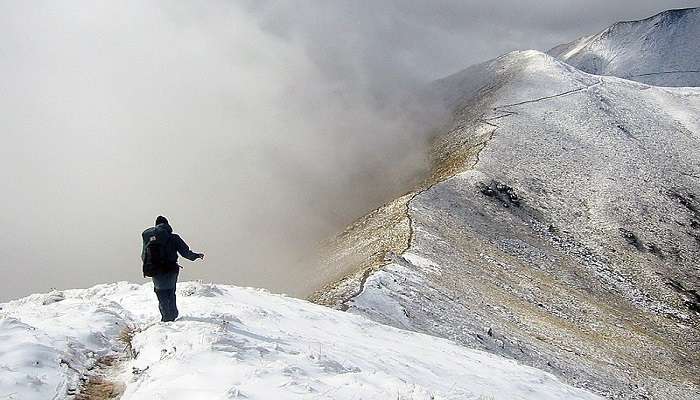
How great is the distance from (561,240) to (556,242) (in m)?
1.04

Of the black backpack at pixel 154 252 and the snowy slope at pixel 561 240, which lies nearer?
the black backpack at pixel 154 252

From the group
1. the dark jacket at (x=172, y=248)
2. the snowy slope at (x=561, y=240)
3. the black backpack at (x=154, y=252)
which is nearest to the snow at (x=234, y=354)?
the black backpack at (x=154, y=252)

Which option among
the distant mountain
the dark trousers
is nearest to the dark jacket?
the dark trousers

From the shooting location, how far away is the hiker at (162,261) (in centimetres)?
1245

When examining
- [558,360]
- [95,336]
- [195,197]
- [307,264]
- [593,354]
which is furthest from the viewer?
[195,197]

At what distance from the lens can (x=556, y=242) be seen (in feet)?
162

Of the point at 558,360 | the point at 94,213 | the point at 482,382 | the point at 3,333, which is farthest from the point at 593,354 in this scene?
the point at 94,213

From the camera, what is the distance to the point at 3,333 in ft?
33.8

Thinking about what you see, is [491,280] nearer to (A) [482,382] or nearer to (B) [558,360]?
(B) [558,360]

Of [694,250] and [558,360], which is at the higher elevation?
[694,250]

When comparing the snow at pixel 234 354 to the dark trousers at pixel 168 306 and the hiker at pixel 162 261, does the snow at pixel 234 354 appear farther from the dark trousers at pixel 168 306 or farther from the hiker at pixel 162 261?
the hiker at pixel 162 261

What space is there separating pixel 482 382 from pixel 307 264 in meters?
35.1

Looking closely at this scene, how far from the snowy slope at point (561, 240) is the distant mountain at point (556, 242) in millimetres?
157

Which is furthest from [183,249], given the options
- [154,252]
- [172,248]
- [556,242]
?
[556,242]
